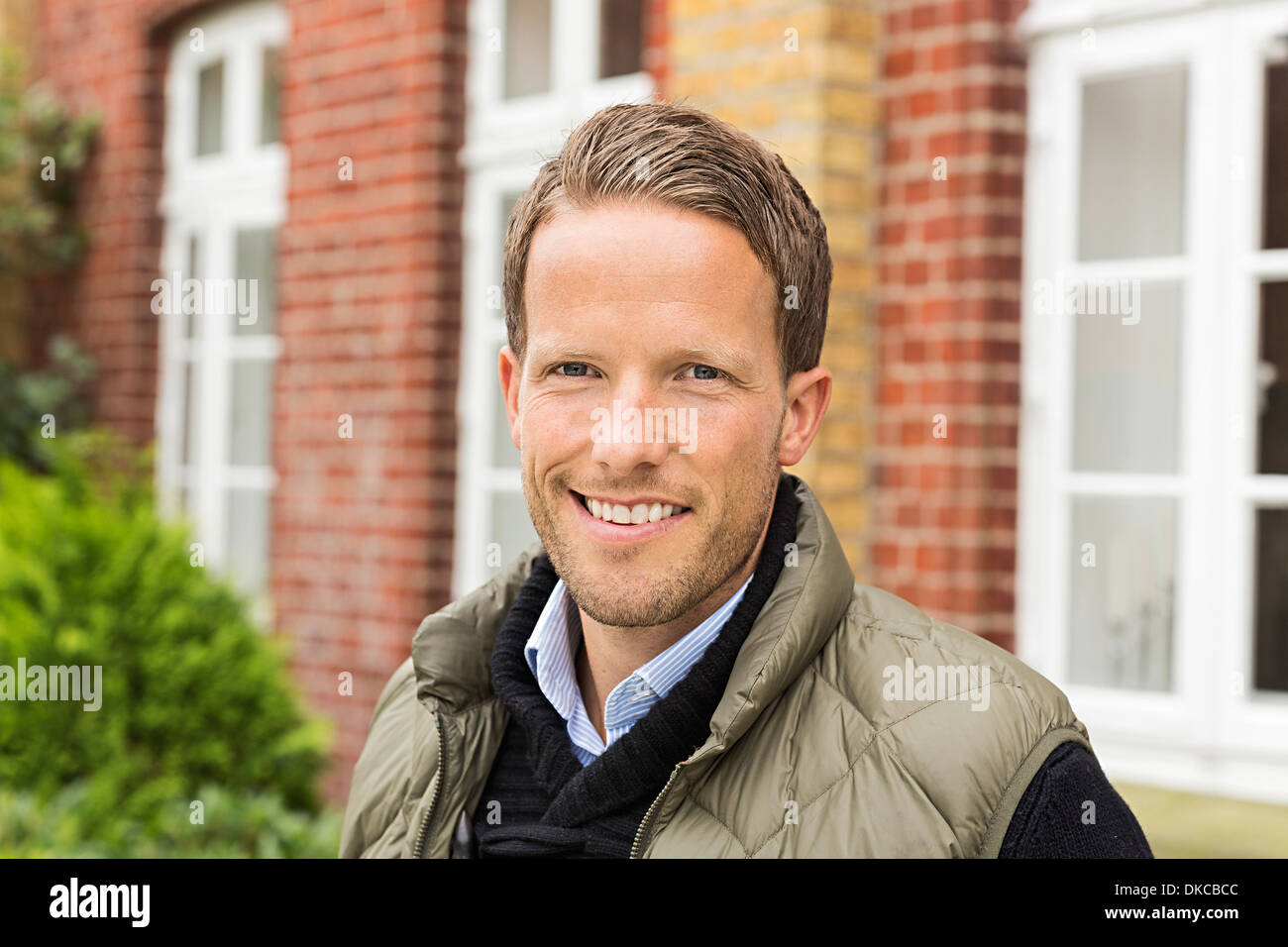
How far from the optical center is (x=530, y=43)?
5.50 meters

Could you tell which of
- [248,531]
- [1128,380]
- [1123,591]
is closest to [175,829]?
[248,531]

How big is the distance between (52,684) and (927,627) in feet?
12.7

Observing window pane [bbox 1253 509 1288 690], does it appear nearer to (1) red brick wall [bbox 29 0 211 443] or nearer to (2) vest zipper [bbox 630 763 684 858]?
(2) vest zipper [bbox 630 763 684 858]


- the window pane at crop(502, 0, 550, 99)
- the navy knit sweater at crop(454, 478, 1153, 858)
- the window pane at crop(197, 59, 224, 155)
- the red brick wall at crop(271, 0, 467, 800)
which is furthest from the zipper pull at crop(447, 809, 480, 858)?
the window pane at crop(197, 59, 224, 155)

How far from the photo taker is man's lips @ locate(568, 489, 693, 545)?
5.69 feet

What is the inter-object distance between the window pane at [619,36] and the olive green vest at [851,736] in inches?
142

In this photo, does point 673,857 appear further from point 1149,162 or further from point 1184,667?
point 1149,162

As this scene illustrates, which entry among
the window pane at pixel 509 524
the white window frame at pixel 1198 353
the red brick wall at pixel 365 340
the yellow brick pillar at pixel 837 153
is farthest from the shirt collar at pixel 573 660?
the red brick wall at pixel 365 340

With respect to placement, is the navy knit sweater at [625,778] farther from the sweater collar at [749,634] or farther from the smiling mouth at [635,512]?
the smiling mouth at [635,512]

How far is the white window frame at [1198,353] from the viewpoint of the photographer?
3.78 metres

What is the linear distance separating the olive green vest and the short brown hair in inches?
10.4

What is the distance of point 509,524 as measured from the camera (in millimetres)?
5520

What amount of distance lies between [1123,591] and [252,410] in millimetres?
4306

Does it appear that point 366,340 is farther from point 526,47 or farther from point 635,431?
point 635,431
